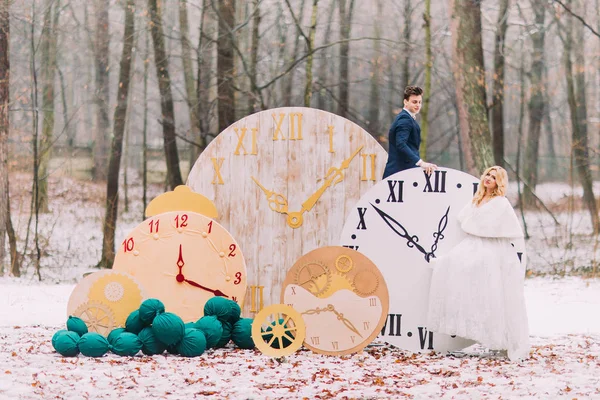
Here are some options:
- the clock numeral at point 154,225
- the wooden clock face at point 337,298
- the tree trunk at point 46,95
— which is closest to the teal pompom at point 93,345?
the clock numeral at point 154,225

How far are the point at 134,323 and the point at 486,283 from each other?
253 cm

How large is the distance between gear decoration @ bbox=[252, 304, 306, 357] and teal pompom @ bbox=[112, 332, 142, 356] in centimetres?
83

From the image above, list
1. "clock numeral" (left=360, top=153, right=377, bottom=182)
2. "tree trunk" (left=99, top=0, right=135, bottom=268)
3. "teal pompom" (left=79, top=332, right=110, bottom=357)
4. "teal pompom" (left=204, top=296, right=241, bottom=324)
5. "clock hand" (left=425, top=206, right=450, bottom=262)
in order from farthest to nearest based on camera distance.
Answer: "tree trunk" (left=99, top=0, right=135, bottom=268) → "clock numeral" (left=360, top=153, right=377, bottom=182) → "clock hand" (left=425, top=206, right=450, bottom=262) → "teal pompom" (left=204, top=296, right=241, bottom=324) → "teal pompom" (left=79, top=332, right=110, bottom=357)

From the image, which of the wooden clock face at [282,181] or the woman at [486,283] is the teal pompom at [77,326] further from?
the woman at [486,283]

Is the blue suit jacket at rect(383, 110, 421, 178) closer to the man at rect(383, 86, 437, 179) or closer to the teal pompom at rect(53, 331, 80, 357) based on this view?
the man at rect(383, 86, 437, 179)

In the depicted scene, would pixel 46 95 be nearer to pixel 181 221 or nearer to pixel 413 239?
pixel 181 221

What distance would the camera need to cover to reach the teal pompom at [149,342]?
6066 millimetres

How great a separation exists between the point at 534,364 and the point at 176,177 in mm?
10159

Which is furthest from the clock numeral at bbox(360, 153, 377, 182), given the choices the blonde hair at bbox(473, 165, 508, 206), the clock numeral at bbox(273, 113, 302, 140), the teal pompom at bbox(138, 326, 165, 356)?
the teal pompom at bbox(138, 326, 165, 356)

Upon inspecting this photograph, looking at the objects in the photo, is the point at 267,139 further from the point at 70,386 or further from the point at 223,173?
the point at 70,386

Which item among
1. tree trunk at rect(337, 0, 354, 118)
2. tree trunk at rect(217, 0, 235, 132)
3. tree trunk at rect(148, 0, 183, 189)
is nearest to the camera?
tree trunk at rect(217, 0, 235, 132)

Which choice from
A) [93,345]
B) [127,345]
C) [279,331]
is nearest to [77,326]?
[93,345]

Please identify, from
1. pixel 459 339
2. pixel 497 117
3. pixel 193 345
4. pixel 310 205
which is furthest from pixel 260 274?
pixel 497 117

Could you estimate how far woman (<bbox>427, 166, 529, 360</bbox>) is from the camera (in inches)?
239
